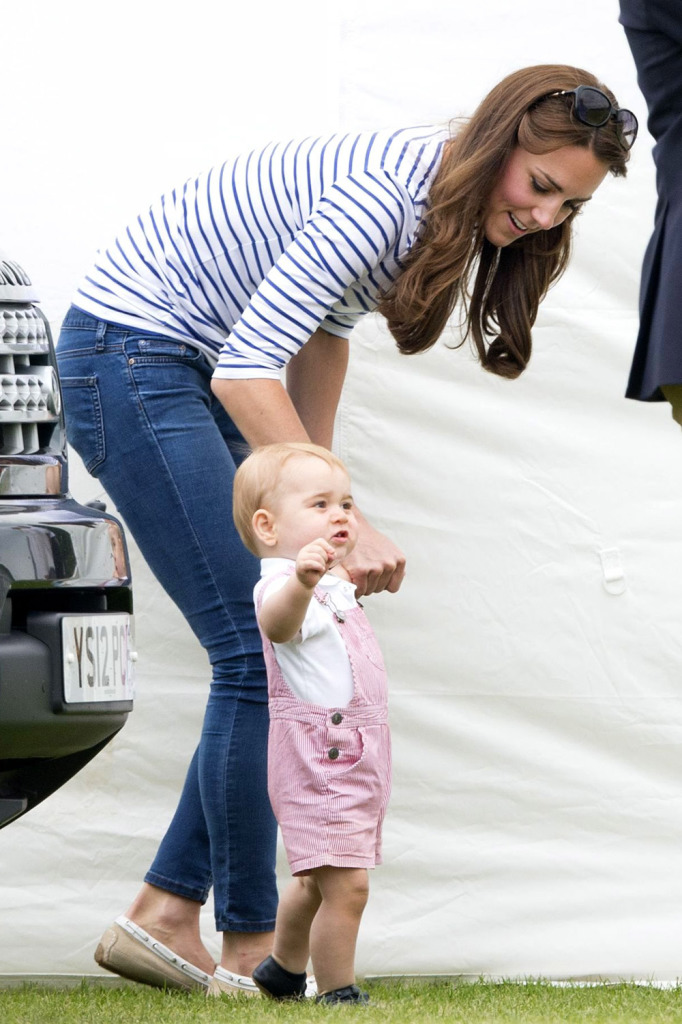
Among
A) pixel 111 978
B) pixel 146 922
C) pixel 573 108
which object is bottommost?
pixel 111 978

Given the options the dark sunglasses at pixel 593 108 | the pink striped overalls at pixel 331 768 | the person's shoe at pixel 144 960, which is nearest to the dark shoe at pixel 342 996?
the pink striped overalls at pixel 331 768

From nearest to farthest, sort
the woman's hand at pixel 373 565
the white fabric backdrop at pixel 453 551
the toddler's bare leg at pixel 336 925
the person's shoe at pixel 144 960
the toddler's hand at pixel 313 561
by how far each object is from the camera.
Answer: the toddler's hand at pixel 313 561
the toddler's bare leg at pixel 336 925
the woman's hand at pixel 373 565
the person's shoe at pixel 144 960
the white fabric backdrop at pixel 453 551

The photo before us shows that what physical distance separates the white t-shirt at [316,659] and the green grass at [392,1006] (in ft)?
1.41

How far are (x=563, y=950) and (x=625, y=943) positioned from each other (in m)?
0.12

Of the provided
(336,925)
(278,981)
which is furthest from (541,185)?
(278,981)

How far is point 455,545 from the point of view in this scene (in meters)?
2.64

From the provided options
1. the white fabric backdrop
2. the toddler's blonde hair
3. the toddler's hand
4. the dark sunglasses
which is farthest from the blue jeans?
the dark sunglasses

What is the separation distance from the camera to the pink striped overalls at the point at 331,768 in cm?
191

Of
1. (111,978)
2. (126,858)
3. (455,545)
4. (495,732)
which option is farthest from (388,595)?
(111,978)

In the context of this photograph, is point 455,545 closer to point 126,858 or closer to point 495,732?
point 495,732

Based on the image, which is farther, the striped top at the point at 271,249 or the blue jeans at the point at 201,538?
the blue jeans at the point at 201,538

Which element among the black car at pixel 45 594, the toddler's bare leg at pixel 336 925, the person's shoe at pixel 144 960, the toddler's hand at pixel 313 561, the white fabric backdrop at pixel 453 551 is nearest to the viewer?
the black car at pixel 45 594

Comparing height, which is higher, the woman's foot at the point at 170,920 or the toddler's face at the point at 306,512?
the toddler's face at the point at 306,512

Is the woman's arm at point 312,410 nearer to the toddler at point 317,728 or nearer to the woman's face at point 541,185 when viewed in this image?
the toddler at point 317,728
